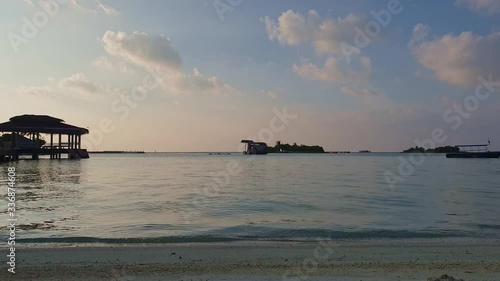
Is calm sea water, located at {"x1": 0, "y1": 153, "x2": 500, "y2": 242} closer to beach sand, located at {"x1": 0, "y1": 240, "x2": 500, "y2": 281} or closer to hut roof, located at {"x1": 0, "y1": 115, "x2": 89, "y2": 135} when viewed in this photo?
beach sand, located at {"x1": 0, "y1": 240, "x2": 500, "y2": 281}

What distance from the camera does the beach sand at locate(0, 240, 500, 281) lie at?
303 inches

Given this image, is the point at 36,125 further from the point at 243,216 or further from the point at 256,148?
the point at 256,148

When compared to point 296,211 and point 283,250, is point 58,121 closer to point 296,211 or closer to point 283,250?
point 296,211

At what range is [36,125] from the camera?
71.7 m

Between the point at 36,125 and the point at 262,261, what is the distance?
241 feet

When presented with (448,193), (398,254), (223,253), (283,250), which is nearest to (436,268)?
(398,254)
